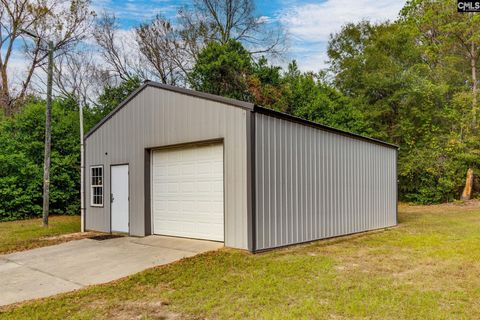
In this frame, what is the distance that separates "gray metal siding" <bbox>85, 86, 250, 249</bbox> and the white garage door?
0.96 feet

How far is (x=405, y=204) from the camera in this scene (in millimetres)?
18703

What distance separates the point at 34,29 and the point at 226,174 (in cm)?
1823

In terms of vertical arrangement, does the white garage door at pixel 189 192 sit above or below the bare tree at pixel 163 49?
below

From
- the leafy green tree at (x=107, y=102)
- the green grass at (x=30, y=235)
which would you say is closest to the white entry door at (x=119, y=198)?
the green grass at (x=30, y=235)

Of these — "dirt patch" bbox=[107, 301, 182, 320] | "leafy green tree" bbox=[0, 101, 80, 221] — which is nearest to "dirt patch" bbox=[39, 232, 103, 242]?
"dirt patch" bbox=[107, 301, 182, 320]

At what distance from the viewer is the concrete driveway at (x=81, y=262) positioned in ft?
16.5

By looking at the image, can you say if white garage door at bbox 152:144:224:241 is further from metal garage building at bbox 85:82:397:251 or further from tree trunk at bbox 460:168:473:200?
tree trunk at bbox 460:168:473:200

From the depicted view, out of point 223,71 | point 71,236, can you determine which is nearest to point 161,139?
point 71,236

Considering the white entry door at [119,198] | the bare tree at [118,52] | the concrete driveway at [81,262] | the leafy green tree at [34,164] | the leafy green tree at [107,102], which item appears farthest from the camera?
the bare tree at [118,52]

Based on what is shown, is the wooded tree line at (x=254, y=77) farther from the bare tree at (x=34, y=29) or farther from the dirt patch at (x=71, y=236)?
the dirt patch at (x=71, y=236)

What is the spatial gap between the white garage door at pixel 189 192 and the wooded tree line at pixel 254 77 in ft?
26.7

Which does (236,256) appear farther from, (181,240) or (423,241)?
(423,241)

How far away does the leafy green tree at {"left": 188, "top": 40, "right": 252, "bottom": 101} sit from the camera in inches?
693

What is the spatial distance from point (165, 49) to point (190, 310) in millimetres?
20104
